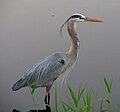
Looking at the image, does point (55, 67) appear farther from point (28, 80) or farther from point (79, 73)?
point (79, 73)

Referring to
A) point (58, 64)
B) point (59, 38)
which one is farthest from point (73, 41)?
point (59, 38)

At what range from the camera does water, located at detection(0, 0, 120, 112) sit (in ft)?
6.95

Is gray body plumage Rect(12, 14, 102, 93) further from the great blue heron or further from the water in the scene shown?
the water

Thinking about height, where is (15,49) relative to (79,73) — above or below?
above

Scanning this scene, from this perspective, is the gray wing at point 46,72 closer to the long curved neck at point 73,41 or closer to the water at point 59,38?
the long curved neck at point 73,41

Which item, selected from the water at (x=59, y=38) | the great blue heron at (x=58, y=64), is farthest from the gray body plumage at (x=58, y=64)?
the water at (x=59, y=38)

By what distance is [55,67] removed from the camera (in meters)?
1.70

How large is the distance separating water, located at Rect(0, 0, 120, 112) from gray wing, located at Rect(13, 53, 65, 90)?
40 cm

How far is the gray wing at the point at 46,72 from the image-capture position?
5.58ft

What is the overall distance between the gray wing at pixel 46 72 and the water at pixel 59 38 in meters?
0.40

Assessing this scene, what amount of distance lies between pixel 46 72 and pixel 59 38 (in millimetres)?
491

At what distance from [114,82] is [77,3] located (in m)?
0.70

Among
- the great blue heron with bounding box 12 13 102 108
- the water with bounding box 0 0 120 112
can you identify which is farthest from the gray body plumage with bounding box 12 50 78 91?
the water with bounding box 0 0 120 112

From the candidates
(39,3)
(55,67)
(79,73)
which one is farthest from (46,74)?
(39,3)
